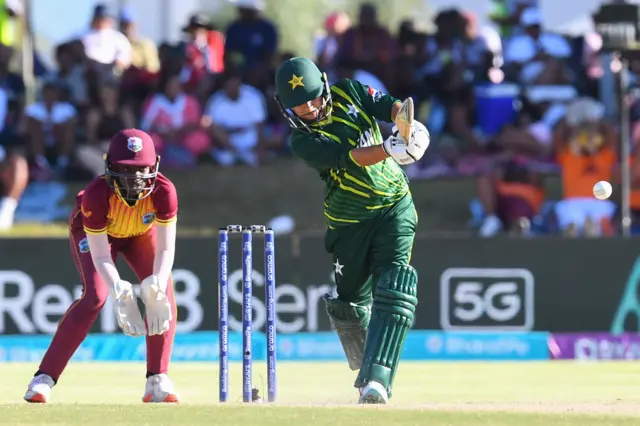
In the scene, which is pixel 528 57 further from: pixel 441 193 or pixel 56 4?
pixel 56 4

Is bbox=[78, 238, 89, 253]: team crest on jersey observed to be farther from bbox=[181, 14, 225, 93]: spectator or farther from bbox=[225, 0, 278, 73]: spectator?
bbox=[225, 0, 278, 73]: spectator

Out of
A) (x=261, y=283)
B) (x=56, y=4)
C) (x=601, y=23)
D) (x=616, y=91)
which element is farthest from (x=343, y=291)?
(x=56, y=4)

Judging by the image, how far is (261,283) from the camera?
1025cm

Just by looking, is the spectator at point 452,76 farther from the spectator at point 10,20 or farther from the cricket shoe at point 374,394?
the cricket shoe at point 374,394

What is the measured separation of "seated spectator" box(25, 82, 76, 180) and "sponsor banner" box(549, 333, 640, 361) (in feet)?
15.6

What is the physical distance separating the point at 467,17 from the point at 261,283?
4.17 metres

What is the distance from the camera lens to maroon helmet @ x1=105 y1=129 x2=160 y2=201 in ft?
20.3

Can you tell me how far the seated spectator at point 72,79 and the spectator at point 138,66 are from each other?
0.39 meters

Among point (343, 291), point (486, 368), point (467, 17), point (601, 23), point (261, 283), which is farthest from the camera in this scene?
point (467, 17)

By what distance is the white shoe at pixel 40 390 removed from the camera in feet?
20.8

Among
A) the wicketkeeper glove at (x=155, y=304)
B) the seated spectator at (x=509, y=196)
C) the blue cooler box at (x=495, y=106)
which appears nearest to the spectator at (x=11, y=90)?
the blue cooler box at (x=495, y=106)

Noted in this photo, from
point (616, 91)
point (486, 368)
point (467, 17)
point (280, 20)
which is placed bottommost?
point (486, 368)

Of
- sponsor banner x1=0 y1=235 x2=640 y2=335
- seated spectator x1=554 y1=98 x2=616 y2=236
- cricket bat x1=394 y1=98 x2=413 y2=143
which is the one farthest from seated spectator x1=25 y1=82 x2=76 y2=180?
cricket bat x1=394 y1=98 x2=413 y2=143

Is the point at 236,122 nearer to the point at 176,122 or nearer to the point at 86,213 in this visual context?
the point at 176,122
